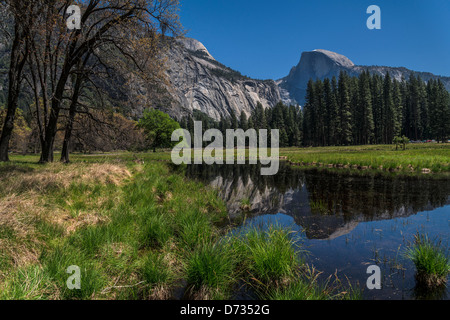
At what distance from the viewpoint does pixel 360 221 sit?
7652mm

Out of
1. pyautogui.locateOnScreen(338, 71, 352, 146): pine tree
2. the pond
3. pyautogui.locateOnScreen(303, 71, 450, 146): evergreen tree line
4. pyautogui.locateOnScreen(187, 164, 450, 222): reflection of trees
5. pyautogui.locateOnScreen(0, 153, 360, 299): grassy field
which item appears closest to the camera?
pyautogui.locateOnScreen(0, 153, 360, 299): grassy field

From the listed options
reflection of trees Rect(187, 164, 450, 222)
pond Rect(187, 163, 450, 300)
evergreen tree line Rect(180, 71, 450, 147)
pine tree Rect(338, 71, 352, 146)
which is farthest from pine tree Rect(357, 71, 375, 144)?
pond Rect(187, 163, 450, 300)

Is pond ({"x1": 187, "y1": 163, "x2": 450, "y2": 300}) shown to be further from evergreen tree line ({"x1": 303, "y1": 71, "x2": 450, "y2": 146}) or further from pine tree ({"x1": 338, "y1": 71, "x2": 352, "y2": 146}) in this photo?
evergreen tree line ({"x1": 303, "y1": 71, "x2": 450, "y2": 146})

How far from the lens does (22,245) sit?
3578 millimetres

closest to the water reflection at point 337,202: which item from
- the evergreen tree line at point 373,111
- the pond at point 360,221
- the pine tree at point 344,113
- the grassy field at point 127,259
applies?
the pond at point 360,221

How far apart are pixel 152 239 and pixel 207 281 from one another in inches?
91.2

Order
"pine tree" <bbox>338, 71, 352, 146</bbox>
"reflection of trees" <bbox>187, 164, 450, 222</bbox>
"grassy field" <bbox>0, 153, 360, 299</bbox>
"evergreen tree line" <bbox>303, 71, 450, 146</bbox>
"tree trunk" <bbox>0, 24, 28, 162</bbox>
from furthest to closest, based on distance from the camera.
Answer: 1. "evergreen tree line" <bbox>303, 71, 450, 146</bbox>
2. "pine tree" <bbox>338, 71, 352, 146</bbox>
3. "tree trunk" <bbox>0, 24, 28, 162</bbox>
4. "reflection of trees" <bbox>187, 164, 450, 222</bbox>
5. "grassy field" <bbox>0, 153, 360, 299</bbox>

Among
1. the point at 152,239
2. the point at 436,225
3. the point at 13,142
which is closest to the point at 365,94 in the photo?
the point at 436,225

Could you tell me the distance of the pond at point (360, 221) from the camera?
439cm

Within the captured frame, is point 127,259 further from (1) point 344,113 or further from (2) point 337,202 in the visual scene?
(1) point 344,113

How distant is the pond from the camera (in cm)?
439

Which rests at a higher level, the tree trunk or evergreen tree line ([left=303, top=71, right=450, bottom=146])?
Answer: evergreen tree line ([left=303, top=71, right=450, bottom=146])

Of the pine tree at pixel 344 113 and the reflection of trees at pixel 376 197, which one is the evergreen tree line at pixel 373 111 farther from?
the reflection of trees at pixel 376 197
